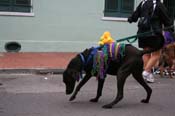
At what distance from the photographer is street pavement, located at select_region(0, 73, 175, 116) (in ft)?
23.7

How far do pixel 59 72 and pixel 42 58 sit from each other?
1.84 m

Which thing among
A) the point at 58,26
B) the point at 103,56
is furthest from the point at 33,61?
the point at 103,56

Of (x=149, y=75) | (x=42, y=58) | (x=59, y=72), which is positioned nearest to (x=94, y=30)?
(x=42, y=58)

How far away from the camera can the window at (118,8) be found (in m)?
15.2

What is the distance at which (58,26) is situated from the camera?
47.5 feet

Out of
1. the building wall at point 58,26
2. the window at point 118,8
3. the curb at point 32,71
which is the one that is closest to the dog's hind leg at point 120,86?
the curb at point 32,71

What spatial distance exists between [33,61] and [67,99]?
4.50 meters

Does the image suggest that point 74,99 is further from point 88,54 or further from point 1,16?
point 1,16

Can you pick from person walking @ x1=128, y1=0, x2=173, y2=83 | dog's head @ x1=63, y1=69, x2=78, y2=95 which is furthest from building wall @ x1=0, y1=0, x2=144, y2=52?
dog's head @ x1=63, y1=69, x2=78, y2=95

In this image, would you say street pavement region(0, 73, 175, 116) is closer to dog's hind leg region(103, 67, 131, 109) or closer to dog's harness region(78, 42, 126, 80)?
dog's hind leg region(103, 67, 131, 109)

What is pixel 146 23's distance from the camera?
32.1ft

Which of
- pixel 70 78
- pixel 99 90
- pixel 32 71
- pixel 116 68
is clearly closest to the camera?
pixel 70 78

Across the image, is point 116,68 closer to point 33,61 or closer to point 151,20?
point 151,20

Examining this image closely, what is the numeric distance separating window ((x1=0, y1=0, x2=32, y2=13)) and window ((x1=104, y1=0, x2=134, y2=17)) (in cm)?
251
